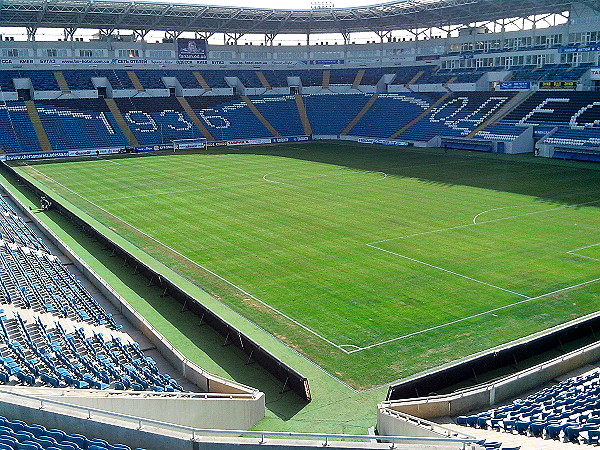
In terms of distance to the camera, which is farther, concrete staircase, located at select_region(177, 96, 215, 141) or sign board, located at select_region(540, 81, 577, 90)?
concrete staircase, located at select_region(177, 96, 215, 141)

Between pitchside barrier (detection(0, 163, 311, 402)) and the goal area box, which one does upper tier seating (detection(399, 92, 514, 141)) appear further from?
pitchside barrier (detection(0, 163, 311, 402))

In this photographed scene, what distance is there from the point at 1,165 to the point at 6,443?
55.9 m

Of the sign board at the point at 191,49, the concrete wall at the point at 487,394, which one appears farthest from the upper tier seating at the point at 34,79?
the concrete wall at the point at 487,394

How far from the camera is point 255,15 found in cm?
8681

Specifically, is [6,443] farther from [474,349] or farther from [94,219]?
[94,219]

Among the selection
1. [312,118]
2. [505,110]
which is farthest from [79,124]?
[505,110]

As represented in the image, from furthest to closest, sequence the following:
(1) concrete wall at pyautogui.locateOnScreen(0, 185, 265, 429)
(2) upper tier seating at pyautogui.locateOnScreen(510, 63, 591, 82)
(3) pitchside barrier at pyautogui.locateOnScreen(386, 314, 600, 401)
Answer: (2) upper tier seating at pyautogui.locateOnScreen(510, 63, 591, 82) → (3) pitchside barrier at pyautogui.locateOnScreen(386, 314, 600, 401) → (1) concrete wall at pyautogui.locateOnScreen(0, 185, 265, 429)

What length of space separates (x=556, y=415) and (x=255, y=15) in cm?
8055

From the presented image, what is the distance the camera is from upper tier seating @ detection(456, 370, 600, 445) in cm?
1247

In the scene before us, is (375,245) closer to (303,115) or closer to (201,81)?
(303,115)

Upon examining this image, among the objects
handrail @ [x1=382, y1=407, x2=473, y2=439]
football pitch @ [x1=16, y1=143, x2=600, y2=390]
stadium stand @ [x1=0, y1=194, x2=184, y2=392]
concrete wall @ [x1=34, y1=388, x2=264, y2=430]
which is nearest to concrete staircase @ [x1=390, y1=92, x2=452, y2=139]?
football pitch @ [x1=16, y1=143, x2=600, y2=390]

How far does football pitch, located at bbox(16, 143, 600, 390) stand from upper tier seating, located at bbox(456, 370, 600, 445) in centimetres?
428

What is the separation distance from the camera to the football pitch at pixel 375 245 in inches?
871

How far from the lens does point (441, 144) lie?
75438 mm
